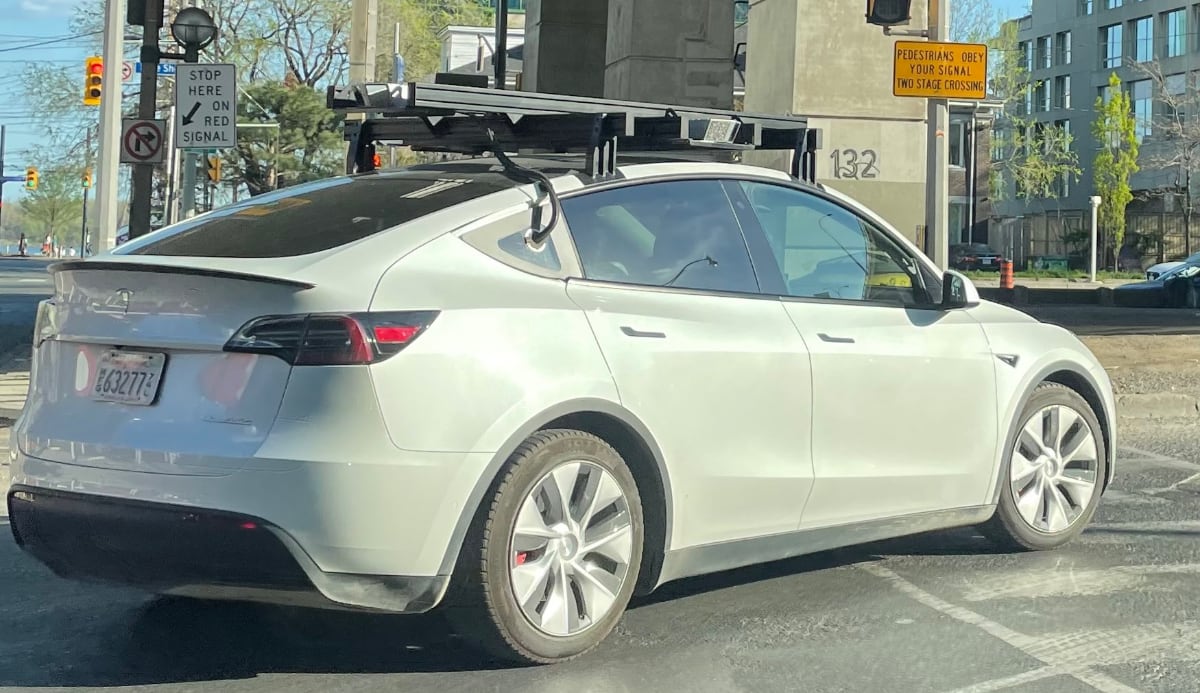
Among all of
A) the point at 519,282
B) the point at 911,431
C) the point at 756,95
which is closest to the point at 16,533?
the point at 519,282

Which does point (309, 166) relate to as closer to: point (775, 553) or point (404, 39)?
point (404, 39)

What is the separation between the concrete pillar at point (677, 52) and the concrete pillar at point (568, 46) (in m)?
3.85

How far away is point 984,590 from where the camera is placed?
5332mm

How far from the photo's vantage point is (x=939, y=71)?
11.1 m

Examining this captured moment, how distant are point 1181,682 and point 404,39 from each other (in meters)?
53.2

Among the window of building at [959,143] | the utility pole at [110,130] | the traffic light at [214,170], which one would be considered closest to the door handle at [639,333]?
the utility pole at [110,130]

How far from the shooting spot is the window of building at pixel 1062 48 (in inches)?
3127

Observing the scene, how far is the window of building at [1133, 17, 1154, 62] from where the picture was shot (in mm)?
71438

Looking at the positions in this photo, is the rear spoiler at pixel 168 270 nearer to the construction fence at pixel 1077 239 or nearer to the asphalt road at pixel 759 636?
the asphalt road at pixel 759 636

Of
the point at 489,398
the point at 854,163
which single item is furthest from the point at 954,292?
the point at 854,163

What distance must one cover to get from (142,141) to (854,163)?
7082 millimetres

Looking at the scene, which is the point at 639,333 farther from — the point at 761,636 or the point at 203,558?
the point at 203,558

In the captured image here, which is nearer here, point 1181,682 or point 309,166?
point 1181,682

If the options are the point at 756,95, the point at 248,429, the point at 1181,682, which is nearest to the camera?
the point at 248,429
